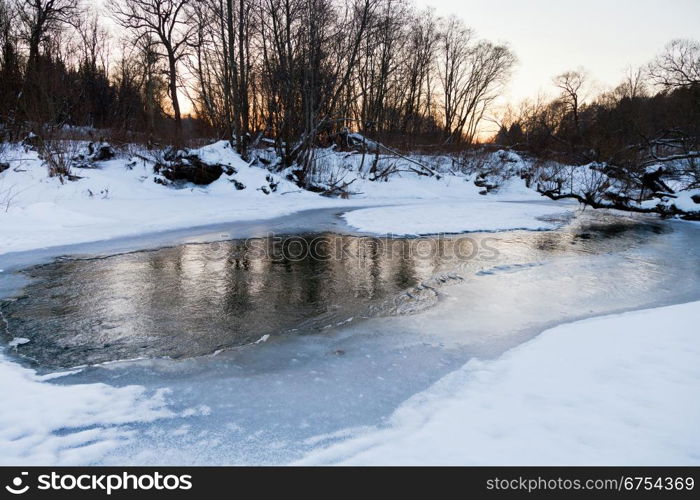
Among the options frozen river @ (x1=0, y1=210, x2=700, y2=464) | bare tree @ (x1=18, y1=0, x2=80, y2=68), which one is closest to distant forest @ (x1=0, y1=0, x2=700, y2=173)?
bare tree @ (x1=18, y1=0, x2=80, y2=68)

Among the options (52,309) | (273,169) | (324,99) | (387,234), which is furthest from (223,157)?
(52,309)

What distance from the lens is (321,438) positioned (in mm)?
2576

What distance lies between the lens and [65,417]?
2.78m

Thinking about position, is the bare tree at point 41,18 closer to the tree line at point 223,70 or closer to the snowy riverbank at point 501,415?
the tree line at point 223,70

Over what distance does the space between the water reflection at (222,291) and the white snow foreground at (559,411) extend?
1.75 meters

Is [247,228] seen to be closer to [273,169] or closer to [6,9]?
[273,169]

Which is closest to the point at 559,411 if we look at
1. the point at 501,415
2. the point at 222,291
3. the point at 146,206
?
the point at 501,415

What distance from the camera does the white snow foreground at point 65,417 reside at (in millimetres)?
2424

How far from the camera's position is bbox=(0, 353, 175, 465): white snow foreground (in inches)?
95.4

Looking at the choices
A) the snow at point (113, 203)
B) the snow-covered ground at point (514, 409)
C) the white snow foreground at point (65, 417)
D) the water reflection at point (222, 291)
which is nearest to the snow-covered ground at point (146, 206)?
the snow at point (113, 203)

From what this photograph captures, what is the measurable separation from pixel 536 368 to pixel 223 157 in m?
16.2

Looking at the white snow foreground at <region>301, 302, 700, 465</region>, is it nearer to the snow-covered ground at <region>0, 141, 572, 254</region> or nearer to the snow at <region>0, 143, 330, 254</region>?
the snow-covered ground at <region>0, 141, 572, 254</region>
